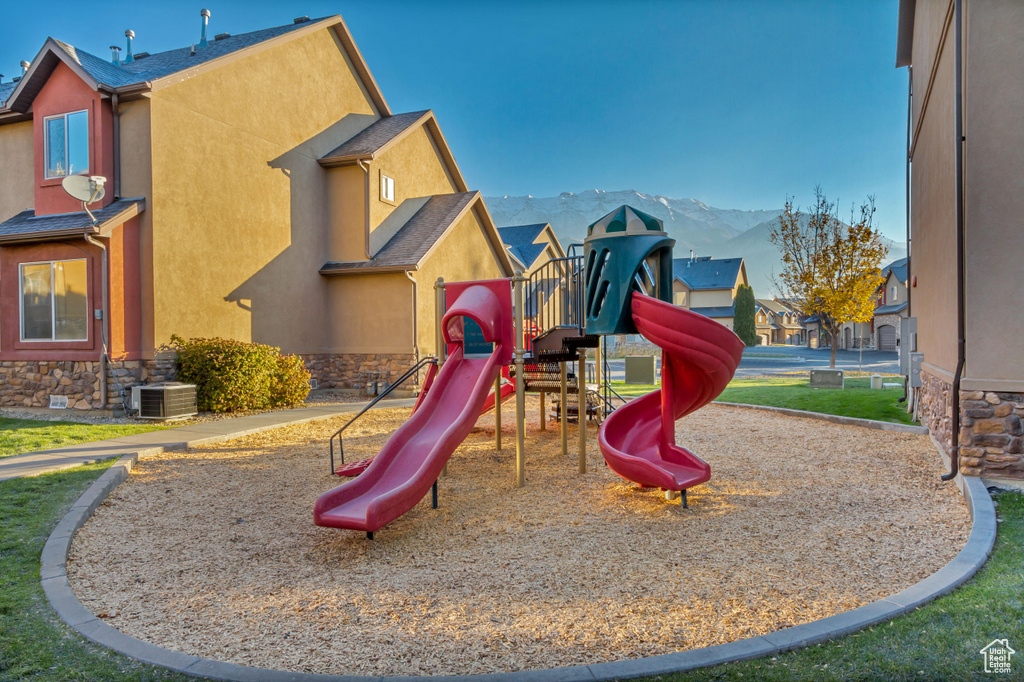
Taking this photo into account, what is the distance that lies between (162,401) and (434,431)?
314 inches

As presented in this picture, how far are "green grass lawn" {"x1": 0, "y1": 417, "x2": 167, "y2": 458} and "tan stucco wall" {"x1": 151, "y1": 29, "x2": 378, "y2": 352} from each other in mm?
2548

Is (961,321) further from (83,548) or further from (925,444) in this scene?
(83,548)

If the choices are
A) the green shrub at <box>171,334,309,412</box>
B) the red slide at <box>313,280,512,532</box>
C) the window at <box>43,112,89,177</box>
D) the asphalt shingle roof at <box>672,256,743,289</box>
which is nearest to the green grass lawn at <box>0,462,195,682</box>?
the red slide at <box>313,280,512,532</box>

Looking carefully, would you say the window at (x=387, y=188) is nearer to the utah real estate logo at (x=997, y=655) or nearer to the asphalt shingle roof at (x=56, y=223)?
the asphalt shingle roof at (x=56, y=223)

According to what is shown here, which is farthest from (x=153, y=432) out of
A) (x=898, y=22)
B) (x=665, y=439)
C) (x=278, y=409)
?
(x=898, y=22)

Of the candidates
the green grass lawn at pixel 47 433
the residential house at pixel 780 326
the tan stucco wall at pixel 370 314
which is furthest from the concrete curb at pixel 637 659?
the residential house at pixel 780 326

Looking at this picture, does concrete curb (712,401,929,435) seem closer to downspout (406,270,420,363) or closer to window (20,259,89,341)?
downspout (406,270,420,363)

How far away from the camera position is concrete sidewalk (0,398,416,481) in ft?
27.1

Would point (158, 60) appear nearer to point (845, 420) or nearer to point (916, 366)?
point (845, 420)

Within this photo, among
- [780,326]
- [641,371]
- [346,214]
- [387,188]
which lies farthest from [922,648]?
[780,326]

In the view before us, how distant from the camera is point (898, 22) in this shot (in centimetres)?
1435

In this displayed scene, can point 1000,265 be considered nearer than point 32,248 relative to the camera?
Yes

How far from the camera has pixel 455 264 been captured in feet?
65.9

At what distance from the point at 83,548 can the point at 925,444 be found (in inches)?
460
